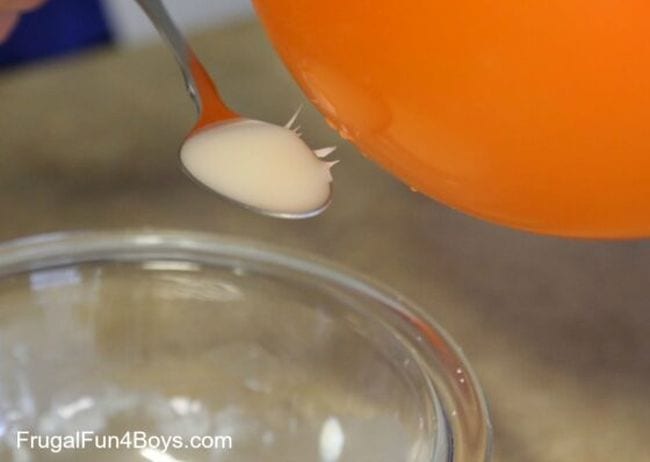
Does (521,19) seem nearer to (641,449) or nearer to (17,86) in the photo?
(641,449)

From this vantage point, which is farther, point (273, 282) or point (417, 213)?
point (417, 213)

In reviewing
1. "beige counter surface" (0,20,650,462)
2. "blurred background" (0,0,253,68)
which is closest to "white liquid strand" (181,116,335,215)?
"beige counter surface" (0,20,650,462)

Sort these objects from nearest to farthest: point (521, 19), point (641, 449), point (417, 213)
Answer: point (521, 19) < point (641, 449) < point (417, 213)

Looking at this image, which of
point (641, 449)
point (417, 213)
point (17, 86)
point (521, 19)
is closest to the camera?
point (521, 19)

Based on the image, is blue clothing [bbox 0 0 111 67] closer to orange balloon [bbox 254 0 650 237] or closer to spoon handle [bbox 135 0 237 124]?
spoon handle [bbox 135 0 237 124]

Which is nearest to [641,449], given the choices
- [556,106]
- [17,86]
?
[556,106]
